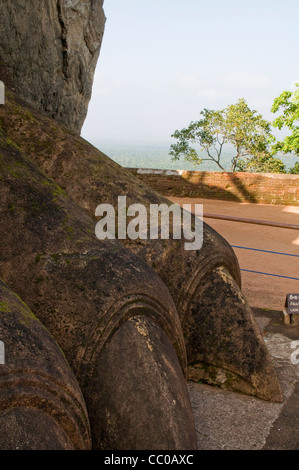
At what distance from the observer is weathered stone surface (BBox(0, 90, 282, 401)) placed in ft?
12.7

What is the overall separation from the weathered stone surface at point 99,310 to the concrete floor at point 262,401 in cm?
54

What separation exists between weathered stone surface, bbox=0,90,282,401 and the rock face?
3.54ft

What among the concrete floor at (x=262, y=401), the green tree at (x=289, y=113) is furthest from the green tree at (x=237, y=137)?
the concrete floor at (x=262, y=401)

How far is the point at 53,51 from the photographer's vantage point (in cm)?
557

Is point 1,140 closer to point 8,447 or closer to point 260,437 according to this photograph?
point 8,447

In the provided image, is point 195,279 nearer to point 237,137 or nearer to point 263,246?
point 263,246

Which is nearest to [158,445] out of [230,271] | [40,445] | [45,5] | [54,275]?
[40,445]

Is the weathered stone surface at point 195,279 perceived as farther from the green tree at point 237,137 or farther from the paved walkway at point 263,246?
the green tree at point 237,137

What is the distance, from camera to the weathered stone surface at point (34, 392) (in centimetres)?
210

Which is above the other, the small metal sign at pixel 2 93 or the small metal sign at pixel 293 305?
the small metal sign at pixel 2 93

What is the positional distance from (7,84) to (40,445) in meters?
3.79

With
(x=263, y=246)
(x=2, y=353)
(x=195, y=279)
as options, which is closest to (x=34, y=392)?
(x=2, y=353)

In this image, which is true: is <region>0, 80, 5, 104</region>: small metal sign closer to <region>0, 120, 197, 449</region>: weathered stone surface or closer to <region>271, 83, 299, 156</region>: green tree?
<region>0, 120, 197, 449</region>: weathered stone surface

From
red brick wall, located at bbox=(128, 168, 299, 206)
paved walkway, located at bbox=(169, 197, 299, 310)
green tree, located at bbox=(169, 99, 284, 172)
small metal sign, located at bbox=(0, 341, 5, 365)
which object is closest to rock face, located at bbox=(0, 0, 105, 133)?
paved walkway, located at bbox=(169, 197, 299, 310)
